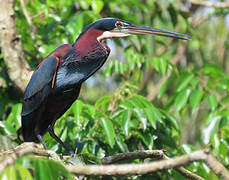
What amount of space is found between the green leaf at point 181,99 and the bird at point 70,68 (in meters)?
0.87

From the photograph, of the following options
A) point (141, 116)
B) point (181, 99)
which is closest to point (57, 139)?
point (141, 116)

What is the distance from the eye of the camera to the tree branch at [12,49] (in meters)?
3.59

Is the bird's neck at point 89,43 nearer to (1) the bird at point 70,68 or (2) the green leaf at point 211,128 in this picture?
(1) the bird at point 70,68

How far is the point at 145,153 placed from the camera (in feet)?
8.87

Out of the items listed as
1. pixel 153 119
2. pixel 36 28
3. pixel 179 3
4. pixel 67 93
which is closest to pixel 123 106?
pixel 153 119

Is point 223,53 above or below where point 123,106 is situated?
below

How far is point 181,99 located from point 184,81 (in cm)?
23

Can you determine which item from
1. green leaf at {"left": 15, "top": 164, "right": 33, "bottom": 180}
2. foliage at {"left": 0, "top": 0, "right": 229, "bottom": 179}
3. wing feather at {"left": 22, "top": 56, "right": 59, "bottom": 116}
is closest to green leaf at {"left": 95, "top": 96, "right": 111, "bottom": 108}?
foliage at {"left": 0, "top": 0, "right": 229, "bottom": 179}

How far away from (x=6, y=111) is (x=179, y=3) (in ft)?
12.4

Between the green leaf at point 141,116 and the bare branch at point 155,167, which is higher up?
the bare branch at point 155,167

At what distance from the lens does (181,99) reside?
3.88 meters

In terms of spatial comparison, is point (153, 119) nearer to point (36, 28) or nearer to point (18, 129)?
point (18, 129)

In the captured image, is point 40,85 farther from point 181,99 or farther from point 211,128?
point 211,128

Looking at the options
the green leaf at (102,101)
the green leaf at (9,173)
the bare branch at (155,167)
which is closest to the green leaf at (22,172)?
the green leaf at (9,173)
